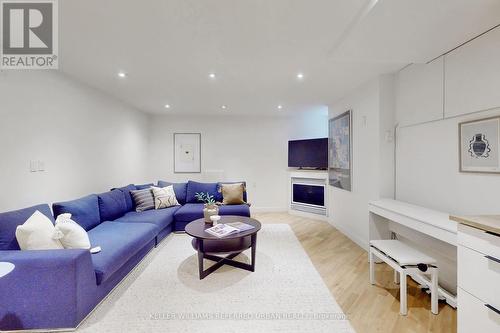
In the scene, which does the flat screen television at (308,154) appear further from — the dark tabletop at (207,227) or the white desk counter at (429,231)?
the dark tabletop at (207,227)

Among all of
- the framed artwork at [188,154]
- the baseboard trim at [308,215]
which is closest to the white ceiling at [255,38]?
the framed artwork at [188,154]

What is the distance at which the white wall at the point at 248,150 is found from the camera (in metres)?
5.58

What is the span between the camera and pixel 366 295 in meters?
2.19

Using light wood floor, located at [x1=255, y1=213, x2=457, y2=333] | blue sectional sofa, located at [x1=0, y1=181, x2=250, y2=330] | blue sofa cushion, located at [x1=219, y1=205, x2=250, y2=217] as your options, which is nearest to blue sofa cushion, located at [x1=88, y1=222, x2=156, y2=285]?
blue sectional sofa, located at [x1=0, y1=181, x2=250, y2=330]

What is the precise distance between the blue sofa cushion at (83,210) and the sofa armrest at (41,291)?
2.73 feet

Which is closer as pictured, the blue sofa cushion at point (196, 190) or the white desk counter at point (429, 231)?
the white desk counter at point (429, 231)

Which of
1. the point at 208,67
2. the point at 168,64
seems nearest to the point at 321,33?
the point at 208,67

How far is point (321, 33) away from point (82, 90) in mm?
3314

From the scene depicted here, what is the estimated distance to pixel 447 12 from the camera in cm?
164

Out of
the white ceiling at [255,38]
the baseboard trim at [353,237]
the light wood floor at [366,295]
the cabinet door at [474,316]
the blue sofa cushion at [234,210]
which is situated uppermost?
the white ceiling at [255,38]

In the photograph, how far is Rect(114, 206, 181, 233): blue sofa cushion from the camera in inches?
128

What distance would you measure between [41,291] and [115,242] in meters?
0.69

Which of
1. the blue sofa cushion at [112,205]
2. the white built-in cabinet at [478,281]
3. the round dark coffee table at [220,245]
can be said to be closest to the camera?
the white built-in cabinet at [478,281]

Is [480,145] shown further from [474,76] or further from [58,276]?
[58,276]
